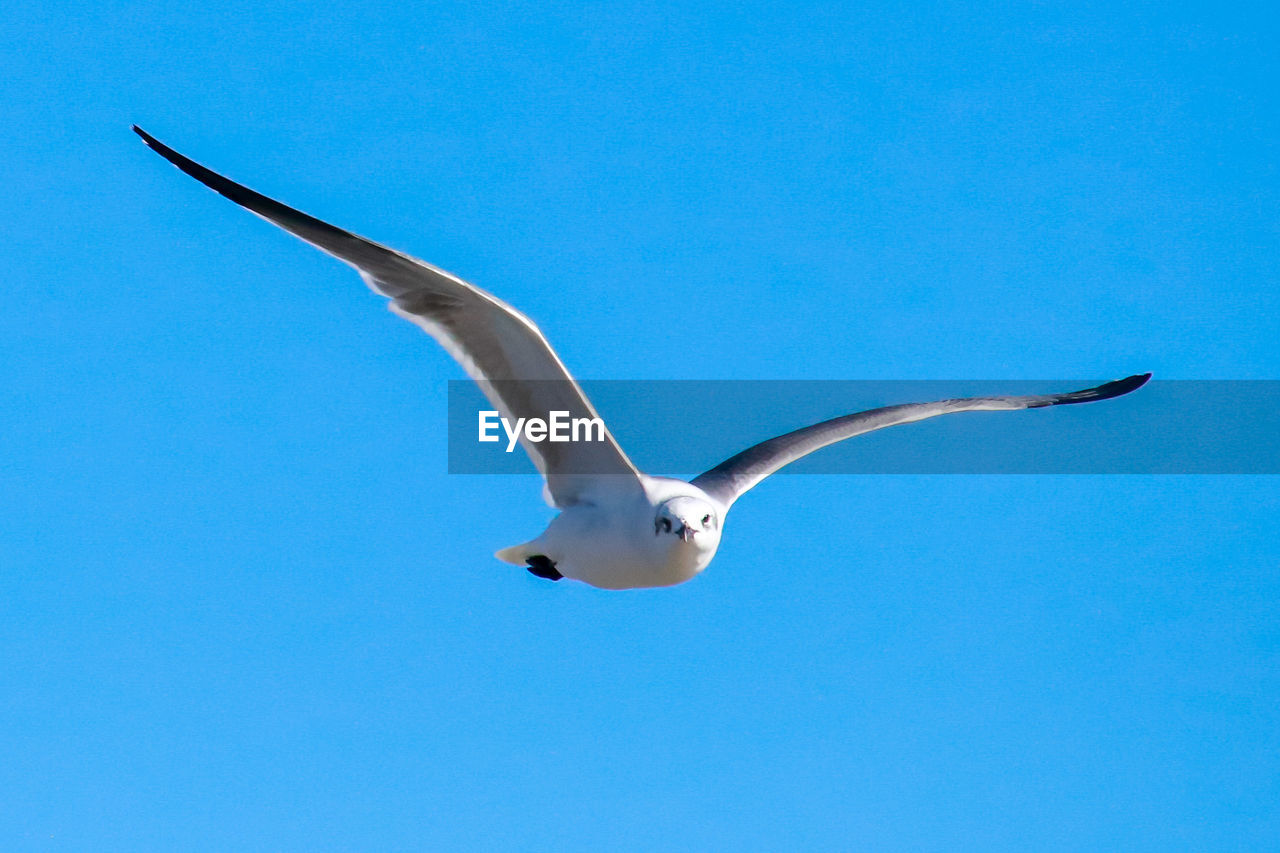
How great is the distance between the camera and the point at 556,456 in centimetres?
835

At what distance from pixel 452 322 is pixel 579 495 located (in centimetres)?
128

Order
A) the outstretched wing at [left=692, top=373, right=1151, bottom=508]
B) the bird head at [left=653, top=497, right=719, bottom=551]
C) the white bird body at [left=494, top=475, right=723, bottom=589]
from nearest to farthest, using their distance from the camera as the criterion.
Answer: the bird head at [left=653, top=497, right=719, bottom=551]
the white bird body at [left=494, top=475, right=723, bottom=589]
the outstretched wing at [left=692, top=373, right=1151, bottom=508]

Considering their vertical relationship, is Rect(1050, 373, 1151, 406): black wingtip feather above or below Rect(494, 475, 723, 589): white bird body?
above

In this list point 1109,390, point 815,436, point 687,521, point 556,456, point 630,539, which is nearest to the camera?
point 687,521

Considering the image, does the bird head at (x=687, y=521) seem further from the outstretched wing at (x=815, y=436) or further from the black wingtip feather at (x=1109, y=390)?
the black wingtip feather at (x=1109, y=390)

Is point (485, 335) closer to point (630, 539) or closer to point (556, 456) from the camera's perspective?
point (556, 456)

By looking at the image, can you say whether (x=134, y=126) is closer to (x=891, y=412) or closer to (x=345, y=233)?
(x=345, y=233)

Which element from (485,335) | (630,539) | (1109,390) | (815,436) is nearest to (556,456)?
(630,539)

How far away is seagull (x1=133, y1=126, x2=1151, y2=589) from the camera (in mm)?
7270

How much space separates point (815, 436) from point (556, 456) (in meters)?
1.84

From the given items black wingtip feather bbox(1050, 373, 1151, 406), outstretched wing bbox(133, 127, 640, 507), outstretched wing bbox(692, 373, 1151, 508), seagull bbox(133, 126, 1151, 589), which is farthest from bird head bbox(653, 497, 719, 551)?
black wingtip feather bbox(1050, 373, 1151, 406)

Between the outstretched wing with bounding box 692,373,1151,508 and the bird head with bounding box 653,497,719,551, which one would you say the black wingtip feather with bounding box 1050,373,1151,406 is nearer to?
the outstretched wing with bounding box 692,373,1151,508

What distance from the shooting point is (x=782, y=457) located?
359 inches

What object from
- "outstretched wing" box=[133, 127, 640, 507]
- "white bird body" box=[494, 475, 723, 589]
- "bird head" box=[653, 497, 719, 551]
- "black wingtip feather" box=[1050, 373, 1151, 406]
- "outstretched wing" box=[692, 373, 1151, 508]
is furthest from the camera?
"black wingtip feather" box=[1050, 373, 1151, 406]
